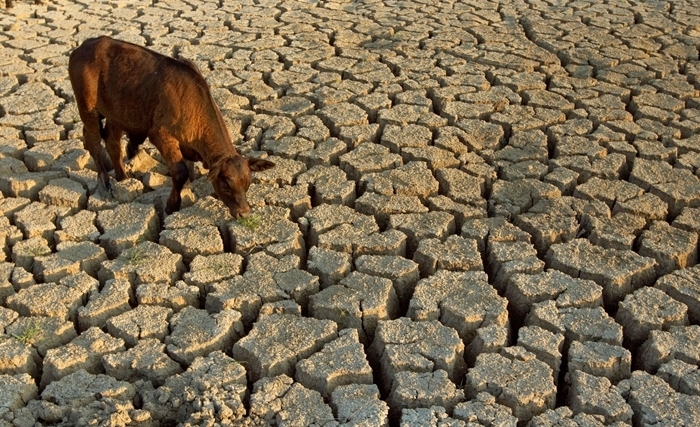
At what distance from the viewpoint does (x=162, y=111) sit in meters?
4.33

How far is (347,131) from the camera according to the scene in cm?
543

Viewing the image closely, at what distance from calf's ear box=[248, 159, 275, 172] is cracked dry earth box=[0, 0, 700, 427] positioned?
0.32 m

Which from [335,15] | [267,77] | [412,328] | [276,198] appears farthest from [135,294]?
[335,15]

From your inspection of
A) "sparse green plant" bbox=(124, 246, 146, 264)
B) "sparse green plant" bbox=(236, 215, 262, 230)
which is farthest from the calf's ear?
"sparse green plant" bbox=(124, 246, 146, 264)

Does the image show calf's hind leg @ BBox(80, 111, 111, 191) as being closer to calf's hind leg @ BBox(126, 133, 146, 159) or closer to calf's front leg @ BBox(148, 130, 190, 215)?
calf's hind leg @ BBox(126, 133, 146, 159)

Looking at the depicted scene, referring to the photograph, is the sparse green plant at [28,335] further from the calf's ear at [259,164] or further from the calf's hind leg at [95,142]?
the calf's ear at [259,164]

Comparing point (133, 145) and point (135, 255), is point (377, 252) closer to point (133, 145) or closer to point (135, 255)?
point (135, 255)

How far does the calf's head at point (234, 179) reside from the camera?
13.5 ft

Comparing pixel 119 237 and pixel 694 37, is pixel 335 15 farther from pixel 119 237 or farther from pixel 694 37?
pixel 119 237

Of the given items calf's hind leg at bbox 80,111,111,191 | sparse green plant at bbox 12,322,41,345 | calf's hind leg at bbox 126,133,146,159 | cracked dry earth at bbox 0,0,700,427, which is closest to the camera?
cracked dry earth at bbox 0,0,700,427

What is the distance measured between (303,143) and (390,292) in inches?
A: 72.8

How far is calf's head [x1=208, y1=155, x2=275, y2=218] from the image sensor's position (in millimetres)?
4105

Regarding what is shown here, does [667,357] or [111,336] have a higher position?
[667,357]

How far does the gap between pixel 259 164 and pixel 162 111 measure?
671mm
